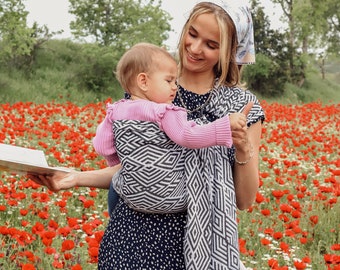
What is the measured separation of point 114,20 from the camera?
21.5 metres

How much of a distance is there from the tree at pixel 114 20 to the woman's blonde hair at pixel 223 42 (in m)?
18.8

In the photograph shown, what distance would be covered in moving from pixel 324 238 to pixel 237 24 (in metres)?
3.17

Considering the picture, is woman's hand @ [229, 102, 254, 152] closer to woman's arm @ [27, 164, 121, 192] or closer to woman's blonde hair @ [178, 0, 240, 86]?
woman's blonde hair @ [178, 0, 240, 86]

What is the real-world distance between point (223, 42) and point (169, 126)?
1.44 ft

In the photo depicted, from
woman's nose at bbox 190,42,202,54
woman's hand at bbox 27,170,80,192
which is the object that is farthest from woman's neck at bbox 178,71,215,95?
woman's hand at bbox 27,170,80,192

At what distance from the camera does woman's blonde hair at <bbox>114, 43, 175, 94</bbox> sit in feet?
7.33

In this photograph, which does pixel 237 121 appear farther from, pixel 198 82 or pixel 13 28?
pixel 13 28

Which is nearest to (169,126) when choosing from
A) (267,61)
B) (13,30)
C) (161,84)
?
(161,84)

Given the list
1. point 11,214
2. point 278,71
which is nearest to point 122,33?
point 278,71

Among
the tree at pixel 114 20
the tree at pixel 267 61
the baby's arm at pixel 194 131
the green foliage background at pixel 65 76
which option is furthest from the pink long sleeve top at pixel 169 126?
the tree at pixel 267 61

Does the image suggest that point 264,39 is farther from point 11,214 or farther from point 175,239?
point 175,239

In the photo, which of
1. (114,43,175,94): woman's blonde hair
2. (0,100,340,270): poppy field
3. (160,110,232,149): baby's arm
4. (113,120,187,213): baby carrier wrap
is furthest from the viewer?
(0,100,340,270): poppy field

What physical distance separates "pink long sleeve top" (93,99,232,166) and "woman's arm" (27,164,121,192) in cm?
23

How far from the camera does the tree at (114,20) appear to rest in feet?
69.3
